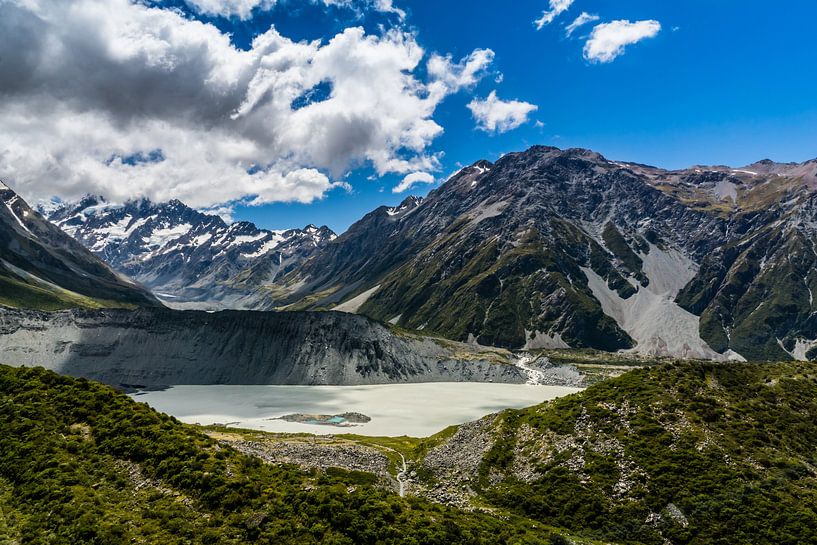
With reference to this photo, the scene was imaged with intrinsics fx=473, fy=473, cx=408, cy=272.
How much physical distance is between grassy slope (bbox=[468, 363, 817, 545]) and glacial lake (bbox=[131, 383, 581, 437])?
5267 cm

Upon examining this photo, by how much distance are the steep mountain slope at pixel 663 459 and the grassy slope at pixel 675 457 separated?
0.38ft

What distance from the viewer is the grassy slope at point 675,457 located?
38969 millimetres

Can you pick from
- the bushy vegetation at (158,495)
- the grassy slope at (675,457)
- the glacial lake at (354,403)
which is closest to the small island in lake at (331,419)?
the glacial lake at (354,403)

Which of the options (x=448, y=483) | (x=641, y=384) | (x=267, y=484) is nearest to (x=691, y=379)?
(x=641, y=384)

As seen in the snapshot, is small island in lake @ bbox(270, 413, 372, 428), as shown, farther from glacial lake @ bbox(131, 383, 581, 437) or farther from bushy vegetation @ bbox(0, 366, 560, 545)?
bushy vegetation @ bbox(0, 366, 560, 545)

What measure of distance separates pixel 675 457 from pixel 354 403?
377 feet

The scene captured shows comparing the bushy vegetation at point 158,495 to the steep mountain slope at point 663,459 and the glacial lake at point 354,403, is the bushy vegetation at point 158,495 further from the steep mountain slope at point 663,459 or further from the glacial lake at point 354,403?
the glacial lake at point 354,403

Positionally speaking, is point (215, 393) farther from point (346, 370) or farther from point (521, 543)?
point (521, 543)

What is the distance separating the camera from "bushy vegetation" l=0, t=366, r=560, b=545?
28141 millimetres

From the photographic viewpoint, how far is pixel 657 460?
1785 inches

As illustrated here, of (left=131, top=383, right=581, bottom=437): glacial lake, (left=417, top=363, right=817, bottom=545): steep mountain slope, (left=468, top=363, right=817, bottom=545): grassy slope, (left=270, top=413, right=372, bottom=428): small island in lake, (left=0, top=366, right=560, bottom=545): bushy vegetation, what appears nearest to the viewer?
(left=0, top=366, right=560, bottom=545): bushy vegetation

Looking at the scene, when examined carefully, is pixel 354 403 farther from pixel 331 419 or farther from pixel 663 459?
pixel 663 459

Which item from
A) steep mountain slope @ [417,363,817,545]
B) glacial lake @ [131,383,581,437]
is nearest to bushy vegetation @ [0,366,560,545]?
steep mountain slope @ [417,363,817,545]

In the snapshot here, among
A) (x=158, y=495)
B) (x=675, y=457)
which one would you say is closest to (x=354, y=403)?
(x=675, y=457)
